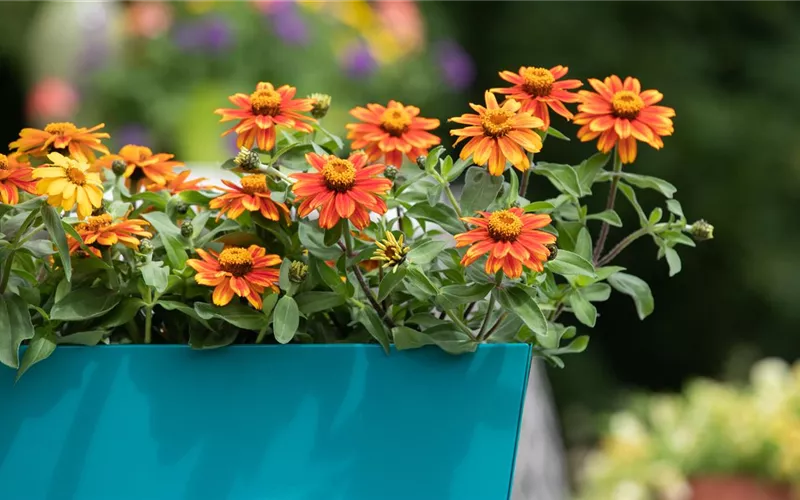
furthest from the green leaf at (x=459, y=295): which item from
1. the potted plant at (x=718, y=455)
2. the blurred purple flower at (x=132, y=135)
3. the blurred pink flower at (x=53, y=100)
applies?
the blurred pink flower at (x=53, y=100)

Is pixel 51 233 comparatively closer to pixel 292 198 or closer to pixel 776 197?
pixel 292 198

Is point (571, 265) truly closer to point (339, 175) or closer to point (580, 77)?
point (339, 175)

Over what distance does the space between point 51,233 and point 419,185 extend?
0.66 feet

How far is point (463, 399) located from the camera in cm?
51

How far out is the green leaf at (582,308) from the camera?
1.75 feet

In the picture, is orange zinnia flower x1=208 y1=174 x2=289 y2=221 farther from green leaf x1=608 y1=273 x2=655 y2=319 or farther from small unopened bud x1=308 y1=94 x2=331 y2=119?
green leaf x1=608 y1=273 x2=655 y2=319

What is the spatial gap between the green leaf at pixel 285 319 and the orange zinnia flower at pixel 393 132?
114mm

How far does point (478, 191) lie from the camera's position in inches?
20.8

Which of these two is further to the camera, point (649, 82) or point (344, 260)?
point (649, 82)

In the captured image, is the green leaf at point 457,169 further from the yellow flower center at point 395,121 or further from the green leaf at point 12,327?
the green leaf at point 12,327

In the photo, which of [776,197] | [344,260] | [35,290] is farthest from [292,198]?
[776,197]

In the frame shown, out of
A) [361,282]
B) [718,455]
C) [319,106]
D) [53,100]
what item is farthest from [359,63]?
[361,282]

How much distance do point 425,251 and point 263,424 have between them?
0.41 feet

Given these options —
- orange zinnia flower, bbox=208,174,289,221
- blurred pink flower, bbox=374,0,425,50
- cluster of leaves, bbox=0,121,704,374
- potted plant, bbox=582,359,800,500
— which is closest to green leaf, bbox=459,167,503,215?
cluster of leaves, bbox=0,121,704,374
